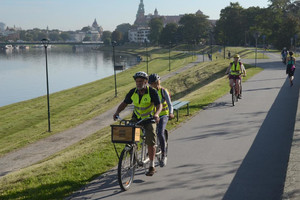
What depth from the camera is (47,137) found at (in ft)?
60.3

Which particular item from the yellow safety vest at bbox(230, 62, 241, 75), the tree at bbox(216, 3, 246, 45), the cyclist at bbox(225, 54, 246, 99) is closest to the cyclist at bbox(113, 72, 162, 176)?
the cyclist at bbox(225, 54, 246, 99)

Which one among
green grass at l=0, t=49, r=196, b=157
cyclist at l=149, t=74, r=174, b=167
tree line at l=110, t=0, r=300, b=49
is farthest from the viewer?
tree line at l=110, t=0, r=300, b=49

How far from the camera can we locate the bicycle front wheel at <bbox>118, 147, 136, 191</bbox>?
17.9 ft

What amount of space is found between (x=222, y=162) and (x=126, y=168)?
2151 mm

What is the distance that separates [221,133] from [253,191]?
379 cm

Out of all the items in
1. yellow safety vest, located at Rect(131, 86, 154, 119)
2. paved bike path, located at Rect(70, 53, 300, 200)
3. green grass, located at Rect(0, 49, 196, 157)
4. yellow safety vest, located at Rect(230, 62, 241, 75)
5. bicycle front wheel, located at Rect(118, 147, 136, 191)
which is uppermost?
yellow safety vest, located at Rect(230, 62, 241, 75)

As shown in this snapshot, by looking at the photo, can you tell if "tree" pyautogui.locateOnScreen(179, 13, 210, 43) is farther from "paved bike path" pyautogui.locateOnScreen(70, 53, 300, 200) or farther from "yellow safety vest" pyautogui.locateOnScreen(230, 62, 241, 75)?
"paved bike path" pyautogui.locateOnScreen(70, 53, 300, 200)

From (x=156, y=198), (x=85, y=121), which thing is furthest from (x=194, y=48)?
(x=156, y=198)

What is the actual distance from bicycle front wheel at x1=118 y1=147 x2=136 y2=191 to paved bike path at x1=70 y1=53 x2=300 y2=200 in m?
0.14

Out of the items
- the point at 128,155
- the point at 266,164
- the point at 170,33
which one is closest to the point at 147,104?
the point at 128,155

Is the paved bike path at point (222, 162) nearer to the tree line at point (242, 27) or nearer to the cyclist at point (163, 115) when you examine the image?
the cyclist at point (163, 115)

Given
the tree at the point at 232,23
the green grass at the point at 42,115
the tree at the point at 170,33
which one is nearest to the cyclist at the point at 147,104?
the green grass at the point at 42,115

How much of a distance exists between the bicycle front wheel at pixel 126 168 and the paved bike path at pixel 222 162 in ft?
0.46

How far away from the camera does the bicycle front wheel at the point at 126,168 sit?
5457mm
